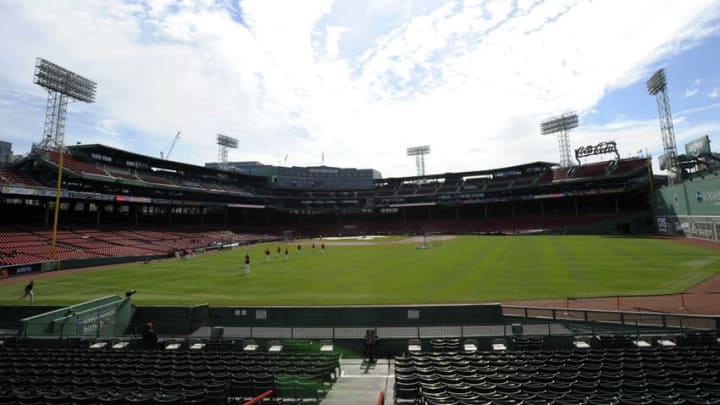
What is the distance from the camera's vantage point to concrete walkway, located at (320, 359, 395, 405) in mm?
9039

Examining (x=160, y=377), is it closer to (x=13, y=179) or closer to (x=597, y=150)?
(x=13, y=179)

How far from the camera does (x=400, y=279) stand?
27.7 metres

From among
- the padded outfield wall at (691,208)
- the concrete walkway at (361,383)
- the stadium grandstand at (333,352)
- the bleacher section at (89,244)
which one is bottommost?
the concrete walkway at (361,383)

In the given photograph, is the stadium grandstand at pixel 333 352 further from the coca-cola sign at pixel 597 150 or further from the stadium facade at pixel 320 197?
the coca-cola sign at pixel 597 150

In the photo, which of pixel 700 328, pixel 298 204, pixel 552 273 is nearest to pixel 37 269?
pixel 552 273

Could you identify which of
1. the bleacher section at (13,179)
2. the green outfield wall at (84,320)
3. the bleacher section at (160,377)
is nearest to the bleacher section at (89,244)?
the bleacher section at (13,179)

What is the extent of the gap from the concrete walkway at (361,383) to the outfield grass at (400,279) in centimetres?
800

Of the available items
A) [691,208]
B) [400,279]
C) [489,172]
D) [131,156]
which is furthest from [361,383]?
[489,172]

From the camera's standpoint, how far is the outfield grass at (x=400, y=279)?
22094 mm

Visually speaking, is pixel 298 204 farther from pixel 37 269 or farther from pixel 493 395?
pixel 493 395

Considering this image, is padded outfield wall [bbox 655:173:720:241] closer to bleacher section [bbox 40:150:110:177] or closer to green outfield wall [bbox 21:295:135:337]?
green outfield wall [bbox 21:295:135:337]

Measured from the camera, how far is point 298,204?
10319 centimetres

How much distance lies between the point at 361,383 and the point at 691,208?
65904 mm

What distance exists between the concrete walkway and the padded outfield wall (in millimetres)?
57373
